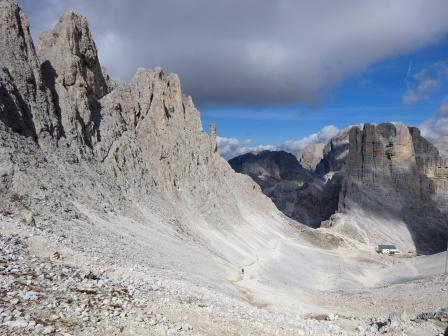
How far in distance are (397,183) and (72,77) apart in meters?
93.6

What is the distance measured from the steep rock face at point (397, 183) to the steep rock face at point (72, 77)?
7482 centimetres

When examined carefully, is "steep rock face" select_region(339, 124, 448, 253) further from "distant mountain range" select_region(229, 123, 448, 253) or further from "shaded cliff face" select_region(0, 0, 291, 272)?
"shaded cliff face" select_region(0, 0, 291, 272)

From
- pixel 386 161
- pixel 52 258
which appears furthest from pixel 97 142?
pixel 386 161

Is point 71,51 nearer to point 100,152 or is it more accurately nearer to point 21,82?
point 21,82

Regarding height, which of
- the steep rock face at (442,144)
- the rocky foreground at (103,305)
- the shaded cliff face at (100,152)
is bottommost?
the rocky foreground at (103,305)

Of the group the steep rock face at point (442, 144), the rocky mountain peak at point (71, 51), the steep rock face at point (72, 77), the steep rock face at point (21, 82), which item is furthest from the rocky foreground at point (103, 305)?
the steep rock face at point (442, 144)

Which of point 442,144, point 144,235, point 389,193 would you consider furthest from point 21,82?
point 442,144

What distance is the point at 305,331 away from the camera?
18.3 metres

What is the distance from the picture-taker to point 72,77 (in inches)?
1810

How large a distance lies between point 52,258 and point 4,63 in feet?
83.0

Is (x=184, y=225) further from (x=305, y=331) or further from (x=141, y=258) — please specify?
(x=305, y=331)

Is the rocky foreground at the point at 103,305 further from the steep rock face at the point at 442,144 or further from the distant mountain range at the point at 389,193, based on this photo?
the steep rock face at the point at 442,144

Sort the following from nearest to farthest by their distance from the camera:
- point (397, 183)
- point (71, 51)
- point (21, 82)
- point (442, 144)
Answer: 1. point (21, 82)
2. point (71, 51)
3. point (397, 183)
4. point (442, 144)

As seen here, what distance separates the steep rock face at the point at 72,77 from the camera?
44.1 m
